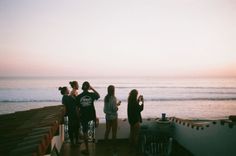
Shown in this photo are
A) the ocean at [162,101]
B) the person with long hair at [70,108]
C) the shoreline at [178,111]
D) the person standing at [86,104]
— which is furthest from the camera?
the ocean at [162,101]

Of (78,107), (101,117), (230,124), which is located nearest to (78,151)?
(78,107)

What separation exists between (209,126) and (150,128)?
7.67 ft

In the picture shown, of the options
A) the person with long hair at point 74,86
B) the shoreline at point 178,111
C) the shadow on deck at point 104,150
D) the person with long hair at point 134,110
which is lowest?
the shoreline at point 178,111

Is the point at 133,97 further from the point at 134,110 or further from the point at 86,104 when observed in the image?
the point at 86,104

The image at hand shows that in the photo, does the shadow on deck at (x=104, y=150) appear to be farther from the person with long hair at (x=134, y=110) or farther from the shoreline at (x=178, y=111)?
the shoreline at (x=178, y=111)

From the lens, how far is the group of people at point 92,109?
20.6 ft

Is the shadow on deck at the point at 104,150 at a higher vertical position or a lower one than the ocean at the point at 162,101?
higher

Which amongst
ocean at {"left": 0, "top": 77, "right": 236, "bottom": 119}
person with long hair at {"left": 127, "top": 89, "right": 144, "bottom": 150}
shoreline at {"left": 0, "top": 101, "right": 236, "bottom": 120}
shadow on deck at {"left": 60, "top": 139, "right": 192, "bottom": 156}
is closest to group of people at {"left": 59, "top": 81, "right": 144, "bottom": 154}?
person with long hair at {"left": 127, "top": 89, "right": 144, "bottom": 150}

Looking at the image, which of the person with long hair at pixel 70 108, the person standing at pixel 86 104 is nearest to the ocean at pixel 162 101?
the person with long hair at pixel 70 108

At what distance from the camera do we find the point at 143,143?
7.07 meters

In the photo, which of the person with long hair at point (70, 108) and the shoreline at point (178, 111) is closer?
the person with long hair at point (70, 108)

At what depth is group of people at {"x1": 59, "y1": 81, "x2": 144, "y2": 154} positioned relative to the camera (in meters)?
6.29

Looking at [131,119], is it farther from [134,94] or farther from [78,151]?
[78,151]

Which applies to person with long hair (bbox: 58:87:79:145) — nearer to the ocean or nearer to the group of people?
the group of people
